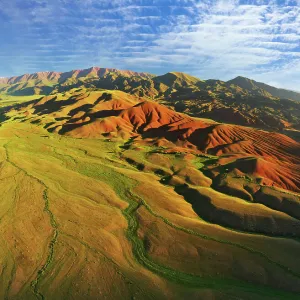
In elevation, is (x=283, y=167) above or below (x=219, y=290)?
below

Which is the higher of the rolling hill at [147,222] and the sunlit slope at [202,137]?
the rolling hill at [147,222]

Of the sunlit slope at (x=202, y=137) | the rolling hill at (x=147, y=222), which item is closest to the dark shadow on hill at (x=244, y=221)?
the rolling hill at (x=147, y=222)

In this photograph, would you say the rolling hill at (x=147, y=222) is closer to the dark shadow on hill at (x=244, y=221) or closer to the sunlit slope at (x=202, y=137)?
the dark shadow on hill at (x=244, y=221)

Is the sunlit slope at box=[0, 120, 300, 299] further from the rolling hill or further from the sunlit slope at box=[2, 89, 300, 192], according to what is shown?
the sunlit slope at box=[2, 89, 300, 192]

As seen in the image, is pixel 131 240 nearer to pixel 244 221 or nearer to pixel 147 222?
pixel 147 222

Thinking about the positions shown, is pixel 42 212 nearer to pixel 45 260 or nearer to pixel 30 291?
pixel 45 260

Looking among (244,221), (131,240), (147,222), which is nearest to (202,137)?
(244,221)

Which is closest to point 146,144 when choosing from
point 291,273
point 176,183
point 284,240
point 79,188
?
point 176,183

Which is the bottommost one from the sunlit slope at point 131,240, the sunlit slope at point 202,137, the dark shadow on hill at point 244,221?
the sunlit slope at point 202,137
